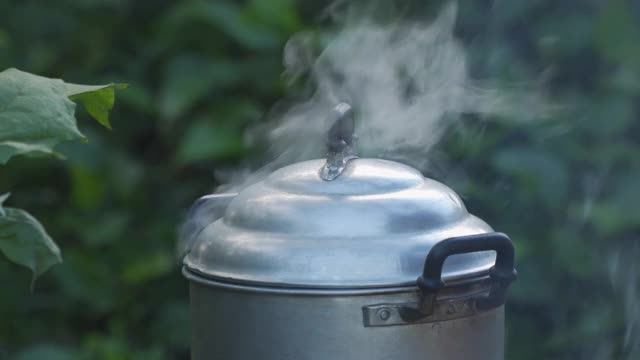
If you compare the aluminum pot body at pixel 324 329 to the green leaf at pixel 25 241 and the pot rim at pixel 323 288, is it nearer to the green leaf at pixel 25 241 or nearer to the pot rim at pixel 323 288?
the pot rim at pixel 323 288

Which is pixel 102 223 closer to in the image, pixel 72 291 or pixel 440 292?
pixel 72 291

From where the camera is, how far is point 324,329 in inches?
45.6

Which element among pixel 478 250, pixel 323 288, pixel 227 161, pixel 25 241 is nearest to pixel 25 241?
pixel 25 241

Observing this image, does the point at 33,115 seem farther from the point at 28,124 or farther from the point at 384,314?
the point at 384,314

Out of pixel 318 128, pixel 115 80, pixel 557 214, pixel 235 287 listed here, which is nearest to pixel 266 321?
pixel 235 287

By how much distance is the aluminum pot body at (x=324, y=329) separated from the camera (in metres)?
1.16

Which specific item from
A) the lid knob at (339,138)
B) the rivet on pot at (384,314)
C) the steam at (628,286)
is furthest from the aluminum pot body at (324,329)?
the steam at (628,286)

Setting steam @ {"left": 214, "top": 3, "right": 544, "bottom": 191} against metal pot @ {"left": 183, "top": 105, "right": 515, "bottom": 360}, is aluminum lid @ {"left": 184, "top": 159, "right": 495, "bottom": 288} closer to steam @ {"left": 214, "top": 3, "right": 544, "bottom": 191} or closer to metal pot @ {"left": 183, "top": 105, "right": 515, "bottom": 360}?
metal pot @ {"left": 183, "top": 105, "right": 515, "bottom": 360}

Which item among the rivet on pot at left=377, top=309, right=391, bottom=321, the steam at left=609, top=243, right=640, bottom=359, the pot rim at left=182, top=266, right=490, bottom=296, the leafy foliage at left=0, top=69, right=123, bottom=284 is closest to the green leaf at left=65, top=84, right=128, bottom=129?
the leafy foliage at left=0, top=69, right=123, bottom=284

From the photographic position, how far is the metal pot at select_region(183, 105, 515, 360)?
1.16 metres

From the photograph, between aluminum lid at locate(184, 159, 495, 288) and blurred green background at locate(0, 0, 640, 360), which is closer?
aluminum lid at locate(184, 159, 495, 288)

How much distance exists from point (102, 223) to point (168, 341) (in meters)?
0.33

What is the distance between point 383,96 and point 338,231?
1.68 feet

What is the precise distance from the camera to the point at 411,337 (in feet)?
3.85
